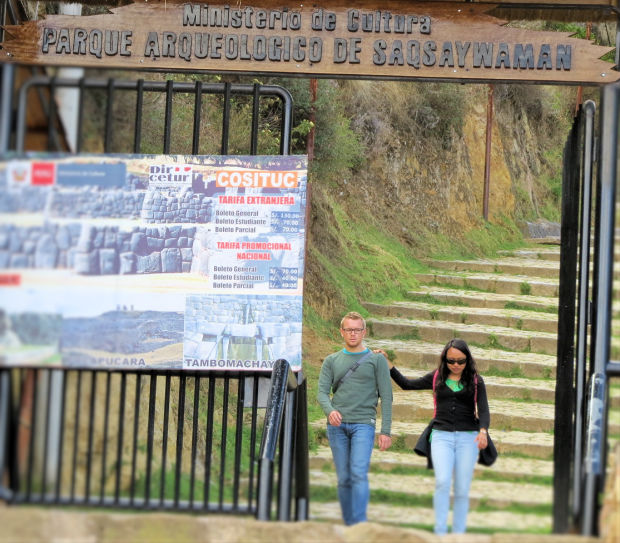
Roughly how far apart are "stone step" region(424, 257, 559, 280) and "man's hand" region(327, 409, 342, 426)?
32.4 feet

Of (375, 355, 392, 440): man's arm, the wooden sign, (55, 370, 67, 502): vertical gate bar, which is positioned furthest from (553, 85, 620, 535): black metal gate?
(55, 370, 67, 502): vertical gate bar

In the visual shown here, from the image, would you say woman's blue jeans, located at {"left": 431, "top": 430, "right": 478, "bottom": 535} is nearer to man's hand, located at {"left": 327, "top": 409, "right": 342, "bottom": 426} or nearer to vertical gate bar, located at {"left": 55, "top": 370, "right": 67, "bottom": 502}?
man's hand, located at {"left": 327, "top": 409, "right": 342, "bottom": 426}

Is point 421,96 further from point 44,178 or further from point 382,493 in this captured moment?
point 44,178

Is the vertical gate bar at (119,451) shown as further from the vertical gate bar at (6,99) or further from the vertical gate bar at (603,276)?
the vertical gate bar at (603,276)

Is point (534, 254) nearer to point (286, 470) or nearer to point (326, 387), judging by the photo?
point (326, 387)

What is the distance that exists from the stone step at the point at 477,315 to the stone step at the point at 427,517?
552 centimetres

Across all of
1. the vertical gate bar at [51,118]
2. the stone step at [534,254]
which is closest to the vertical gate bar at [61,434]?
the vertical gate bar at [51,118]

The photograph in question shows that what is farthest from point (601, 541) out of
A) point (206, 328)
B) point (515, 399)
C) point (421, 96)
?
point (421, 96)

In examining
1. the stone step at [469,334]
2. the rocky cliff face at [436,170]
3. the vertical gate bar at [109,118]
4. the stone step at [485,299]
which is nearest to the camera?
the vertical gate bar at [109,118]

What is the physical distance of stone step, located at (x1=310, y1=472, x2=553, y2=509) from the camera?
7328 millimetres

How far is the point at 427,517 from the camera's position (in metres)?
7.07

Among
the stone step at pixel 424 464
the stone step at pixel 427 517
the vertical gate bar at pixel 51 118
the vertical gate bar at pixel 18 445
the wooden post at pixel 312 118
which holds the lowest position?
the stone step at pixel 427 517

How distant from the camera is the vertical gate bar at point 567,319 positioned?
5.10m

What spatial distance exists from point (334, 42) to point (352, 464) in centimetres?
283
